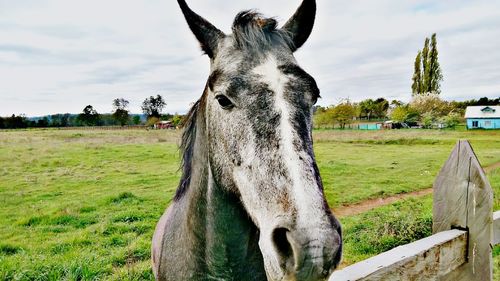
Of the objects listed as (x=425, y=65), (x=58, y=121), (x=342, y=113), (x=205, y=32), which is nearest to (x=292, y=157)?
(x=205, y=32)

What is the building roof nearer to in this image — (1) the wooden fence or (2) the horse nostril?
(1) the wooden fence

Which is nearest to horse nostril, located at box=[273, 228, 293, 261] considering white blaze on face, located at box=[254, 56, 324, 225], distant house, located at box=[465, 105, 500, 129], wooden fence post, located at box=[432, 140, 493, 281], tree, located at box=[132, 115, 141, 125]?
white blaze on face, located at box=[254, 56, 324, 225]

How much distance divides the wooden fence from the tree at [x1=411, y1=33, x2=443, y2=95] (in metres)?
71.1

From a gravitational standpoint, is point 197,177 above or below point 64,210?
above

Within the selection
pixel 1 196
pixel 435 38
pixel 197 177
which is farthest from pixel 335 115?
pixel 197 177

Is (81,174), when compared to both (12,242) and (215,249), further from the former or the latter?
(215,249)

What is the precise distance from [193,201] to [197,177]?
0.52 ft

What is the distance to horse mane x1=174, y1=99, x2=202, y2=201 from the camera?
8.29 ft

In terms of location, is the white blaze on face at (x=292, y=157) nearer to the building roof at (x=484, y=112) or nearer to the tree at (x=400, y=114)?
the tree at (x=400, y=114)

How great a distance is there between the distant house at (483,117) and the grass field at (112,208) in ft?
176

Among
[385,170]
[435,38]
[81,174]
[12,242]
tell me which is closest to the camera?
[12,242]

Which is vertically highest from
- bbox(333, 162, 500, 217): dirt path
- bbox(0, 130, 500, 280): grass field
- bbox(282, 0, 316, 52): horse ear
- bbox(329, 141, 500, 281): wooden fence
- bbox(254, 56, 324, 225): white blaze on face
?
bbox(282, 0, 316, 52): horse ear

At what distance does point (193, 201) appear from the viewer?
2.27 meters

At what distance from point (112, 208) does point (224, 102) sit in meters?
9.39
